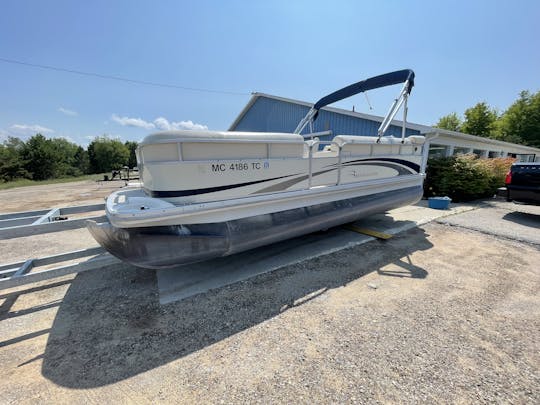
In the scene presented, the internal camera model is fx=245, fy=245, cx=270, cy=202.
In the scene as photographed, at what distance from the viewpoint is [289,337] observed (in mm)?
2113

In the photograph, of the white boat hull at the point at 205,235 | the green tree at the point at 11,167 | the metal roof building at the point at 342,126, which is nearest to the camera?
the white boat hull at the point at 205,235

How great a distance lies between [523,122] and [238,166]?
45.1 metres

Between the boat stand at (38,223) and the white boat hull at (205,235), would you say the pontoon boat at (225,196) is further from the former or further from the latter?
the boat stand at (38,223)

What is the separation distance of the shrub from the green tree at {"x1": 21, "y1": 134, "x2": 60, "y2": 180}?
3626 cm

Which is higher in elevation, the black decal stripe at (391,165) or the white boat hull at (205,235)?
the black decal stripe at (391,165)

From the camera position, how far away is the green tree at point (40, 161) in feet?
90.2

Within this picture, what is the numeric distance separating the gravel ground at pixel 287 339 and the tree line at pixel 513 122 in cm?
3890

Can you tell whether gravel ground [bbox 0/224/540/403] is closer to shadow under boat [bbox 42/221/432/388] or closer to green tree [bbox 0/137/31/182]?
shadow under boat [bbox 42/221/432/388]

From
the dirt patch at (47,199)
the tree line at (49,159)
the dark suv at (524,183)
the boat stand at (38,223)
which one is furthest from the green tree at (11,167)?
the dark suv at (524,183)

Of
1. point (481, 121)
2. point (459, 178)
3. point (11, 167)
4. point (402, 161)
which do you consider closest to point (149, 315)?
point (402, 161)

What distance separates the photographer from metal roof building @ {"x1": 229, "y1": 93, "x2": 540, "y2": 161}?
8.90 m

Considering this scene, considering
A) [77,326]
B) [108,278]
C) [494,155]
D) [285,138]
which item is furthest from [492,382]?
[494,155]

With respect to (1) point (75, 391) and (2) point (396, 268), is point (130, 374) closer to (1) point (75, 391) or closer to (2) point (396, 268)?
(1) point (75, 391)

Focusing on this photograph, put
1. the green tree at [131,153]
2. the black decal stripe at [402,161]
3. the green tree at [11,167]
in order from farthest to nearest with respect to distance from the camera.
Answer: the green tree at [131,153] < the green tree at [11,167] < the black decal stripe at [402,161]
